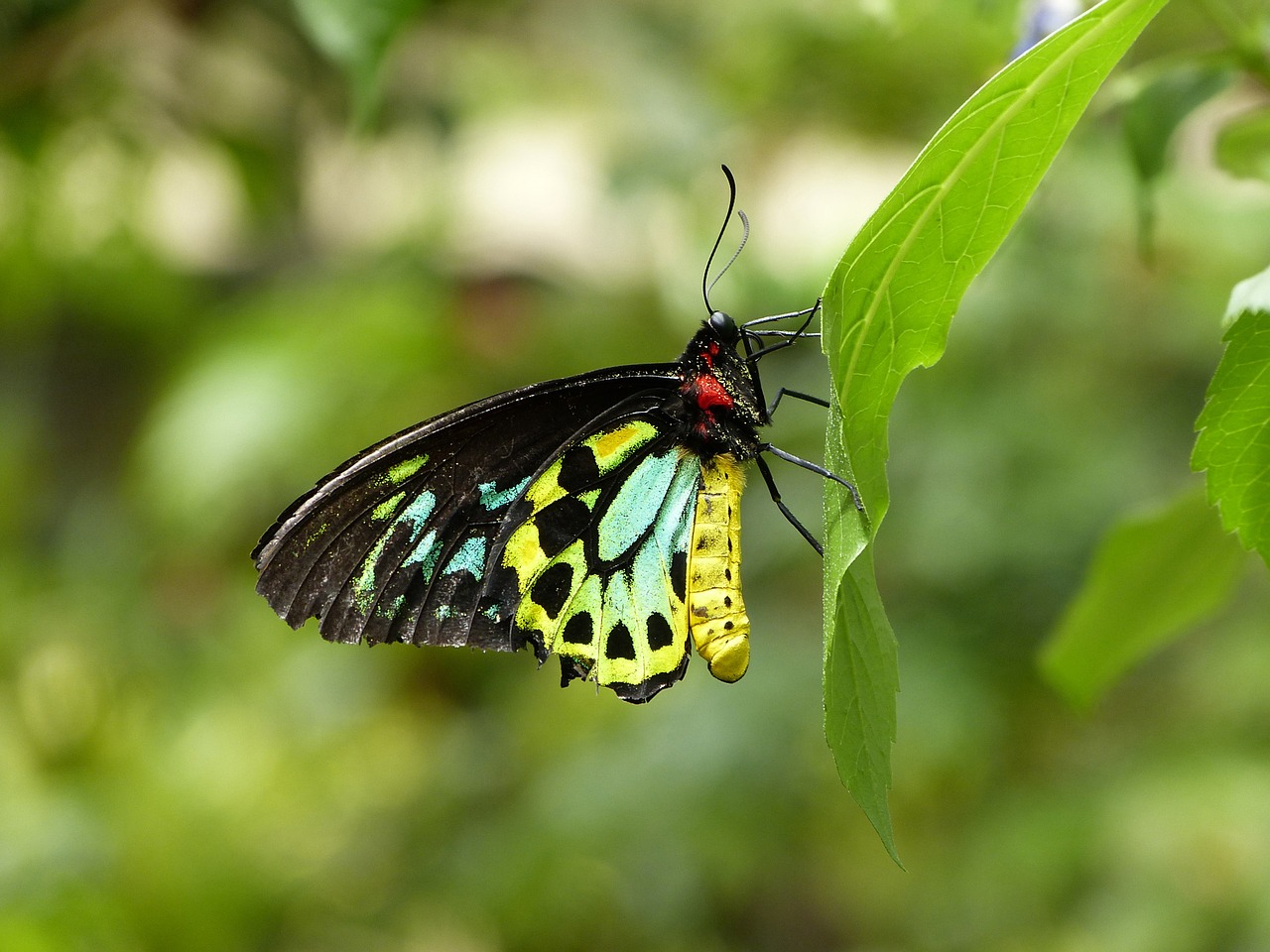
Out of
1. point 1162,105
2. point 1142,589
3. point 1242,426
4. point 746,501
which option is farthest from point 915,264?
point 746,501

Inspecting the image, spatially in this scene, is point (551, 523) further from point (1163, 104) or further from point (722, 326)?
point (1163, 104)

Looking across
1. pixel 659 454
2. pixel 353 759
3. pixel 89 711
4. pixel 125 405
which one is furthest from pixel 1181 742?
pixel 125 405

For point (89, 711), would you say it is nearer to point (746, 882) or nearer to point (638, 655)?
point (746, 882)

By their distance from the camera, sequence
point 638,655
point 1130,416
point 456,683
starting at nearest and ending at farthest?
point 638,655 < point 1130,416 < point 456,683

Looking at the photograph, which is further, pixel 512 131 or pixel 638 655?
pixel 512 131

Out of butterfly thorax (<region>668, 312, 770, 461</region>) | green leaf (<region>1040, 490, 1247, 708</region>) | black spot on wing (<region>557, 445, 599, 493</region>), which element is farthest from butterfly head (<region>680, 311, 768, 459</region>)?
green leaf (<region>1040, 490, 1247, 708</region>)

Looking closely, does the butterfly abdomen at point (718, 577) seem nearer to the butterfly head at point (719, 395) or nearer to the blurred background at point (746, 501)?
the butterfly head at point (719, 395)

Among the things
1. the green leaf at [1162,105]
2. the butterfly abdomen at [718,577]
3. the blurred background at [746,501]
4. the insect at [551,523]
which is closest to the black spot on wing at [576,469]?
the insect at [551,523]
